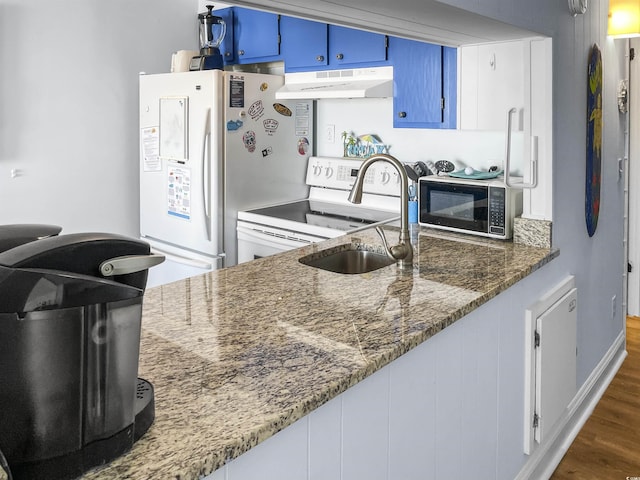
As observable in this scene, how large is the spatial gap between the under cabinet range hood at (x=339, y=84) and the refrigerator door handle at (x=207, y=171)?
442 millimetres

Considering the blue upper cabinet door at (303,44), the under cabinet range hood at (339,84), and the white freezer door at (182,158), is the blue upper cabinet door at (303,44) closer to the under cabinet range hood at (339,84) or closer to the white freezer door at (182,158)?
the under cabinet range hood at (339,84)

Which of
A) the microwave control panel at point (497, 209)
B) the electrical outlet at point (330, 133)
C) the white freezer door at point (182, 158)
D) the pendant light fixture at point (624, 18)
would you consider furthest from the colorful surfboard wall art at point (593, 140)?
the white freezer door at point (182, 158)

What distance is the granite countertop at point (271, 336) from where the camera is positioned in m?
0.97

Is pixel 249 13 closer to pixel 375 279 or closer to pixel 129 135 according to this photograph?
pixel 129 135

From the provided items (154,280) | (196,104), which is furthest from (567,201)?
(154,280)

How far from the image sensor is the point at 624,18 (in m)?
2.89

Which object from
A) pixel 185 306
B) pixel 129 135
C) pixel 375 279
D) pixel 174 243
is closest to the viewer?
pixel 185 306

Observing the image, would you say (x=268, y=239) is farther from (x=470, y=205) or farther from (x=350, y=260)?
(x=470, y=205)

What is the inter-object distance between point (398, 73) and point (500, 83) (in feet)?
1.91

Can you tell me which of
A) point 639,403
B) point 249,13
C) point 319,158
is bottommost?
point 639,403

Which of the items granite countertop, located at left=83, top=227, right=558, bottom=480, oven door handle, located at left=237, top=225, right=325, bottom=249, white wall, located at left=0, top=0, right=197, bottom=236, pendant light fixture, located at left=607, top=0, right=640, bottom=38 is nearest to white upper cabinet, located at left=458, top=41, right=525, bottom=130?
granite countertop, located at left=83, top=227, right=558, bottom=480

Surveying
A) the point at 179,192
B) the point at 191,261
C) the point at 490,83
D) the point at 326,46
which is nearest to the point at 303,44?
the point at 326,46

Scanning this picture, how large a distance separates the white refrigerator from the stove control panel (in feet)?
0.30

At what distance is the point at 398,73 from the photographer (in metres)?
2.93
